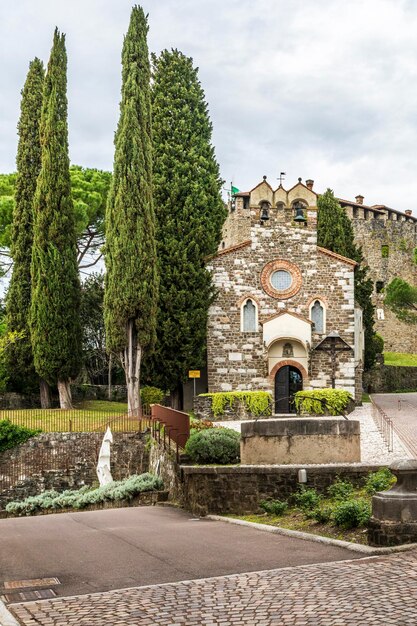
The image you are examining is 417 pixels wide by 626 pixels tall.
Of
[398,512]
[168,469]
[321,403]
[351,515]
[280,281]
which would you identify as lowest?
[168,469]

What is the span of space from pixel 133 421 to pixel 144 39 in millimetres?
15789

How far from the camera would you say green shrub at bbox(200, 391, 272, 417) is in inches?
1126

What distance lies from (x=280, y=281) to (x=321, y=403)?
22.5 feet

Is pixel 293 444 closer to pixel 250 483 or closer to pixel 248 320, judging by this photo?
pixel 250 483

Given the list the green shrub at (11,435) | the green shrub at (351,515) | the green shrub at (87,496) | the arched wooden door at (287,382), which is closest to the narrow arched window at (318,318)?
the arched wooden door at (287,382)

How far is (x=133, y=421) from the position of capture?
24828 mm

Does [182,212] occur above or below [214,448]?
above

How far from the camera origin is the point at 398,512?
9383 mm

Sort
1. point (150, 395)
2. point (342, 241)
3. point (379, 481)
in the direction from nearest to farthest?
1. point (379, 481)
2. point (150, 395)
3. point (342, 241)

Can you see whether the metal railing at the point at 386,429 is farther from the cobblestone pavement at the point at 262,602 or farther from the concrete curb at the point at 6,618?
the concrete curb at the point at 6,618

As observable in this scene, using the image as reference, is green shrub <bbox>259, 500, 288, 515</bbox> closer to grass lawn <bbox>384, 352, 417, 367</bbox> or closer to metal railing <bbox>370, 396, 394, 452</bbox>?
metal railing <bbox>370, 396, 394, 452</bbox>

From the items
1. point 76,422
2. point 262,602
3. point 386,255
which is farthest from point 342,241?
point 262,602

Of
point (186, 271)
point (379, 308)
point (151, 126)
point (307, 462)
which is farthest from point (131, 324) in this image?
point (379, 308)

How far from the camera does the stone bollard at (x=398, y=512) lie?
30.5ft
